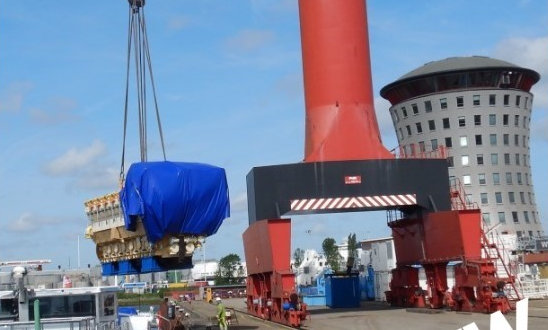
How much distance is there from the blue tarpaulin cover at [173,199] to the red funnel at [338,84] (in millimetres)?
12128

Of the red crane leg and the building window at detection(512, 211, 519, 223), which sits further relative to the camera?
the building window at detection(512, 211, 519, 223)

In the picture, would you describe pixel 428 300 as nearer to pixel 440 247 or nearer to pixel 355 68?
pixel 440 247

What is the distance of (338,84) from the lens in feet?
111

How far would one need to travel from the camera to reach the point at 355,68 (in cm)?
3394

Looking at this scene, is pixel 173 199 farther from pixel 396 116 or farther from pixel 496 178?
pixel 396 116

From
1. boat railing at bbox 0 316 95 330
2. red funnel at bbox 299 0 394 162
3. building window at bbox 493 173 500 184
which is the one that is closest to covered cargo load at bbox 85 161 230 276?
boat railing at bbox 0 316 95 330

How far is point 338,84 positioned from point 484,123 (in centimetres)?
5668

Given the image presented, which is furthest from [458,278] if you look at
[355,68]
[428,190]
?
[355,68]

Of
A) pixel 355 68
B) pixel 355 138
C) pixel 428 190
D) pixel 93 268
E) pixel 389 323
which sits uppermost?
pixel 355 68

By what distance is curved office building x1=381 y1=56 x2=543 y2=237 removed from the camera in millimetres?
85625

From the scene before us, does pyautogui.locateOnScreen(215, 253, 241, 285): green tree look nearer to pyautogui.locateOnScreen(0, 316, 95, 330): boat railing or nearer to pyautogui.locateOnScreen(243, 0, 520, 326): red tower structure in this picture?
pyautogui.locateOnScreen(243, 0, 520, 326): red tower structure

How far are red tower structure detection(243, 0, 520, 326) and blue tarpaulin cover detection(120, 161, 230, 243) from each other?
7.99 m

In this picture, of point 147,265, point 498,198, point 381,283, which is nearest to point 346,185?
point 147,265

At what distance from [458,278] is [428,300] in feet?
14.8
